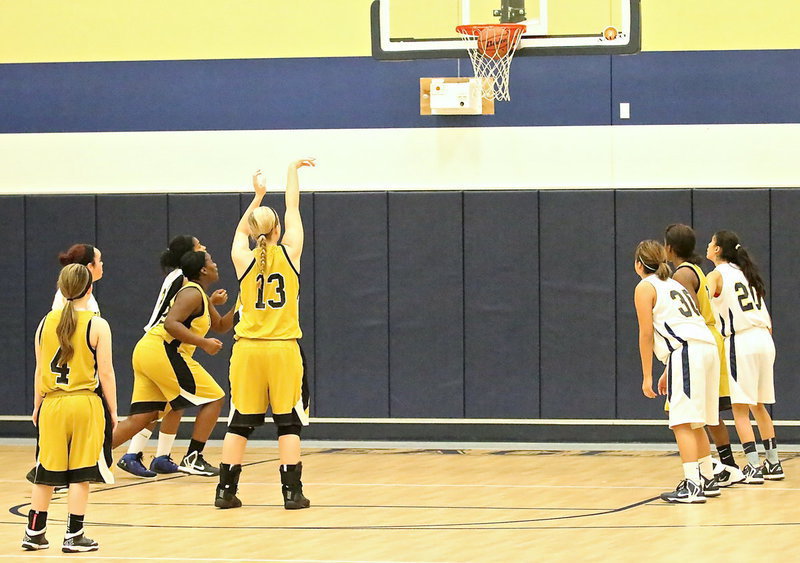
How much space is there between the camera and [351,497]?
8227 millimetres

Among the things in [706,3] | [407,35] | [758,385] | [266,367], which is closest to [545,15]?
[407,35]

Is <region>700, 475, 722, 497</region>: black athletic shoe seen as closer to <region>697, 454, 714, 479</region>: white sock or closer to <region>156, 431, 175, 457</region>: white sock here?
<region>697, 454, 714, 479</region>: white sock

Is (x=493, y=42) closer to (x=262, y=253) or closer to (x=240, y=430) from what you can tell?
(x=262, y=253)

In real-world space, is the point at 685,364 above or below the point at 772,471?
above

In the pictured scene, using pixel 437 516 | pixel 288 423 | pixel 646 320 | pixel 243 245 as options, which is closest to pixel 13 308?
pixel 243 245

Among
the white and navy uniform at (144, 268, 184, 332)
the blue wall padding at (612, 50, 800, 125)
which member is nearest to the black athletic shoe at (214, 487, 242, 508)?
the white and navy uniform at (144, 268, 184, 332)

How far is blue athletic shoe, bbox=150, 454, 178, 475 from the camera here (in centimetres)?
921

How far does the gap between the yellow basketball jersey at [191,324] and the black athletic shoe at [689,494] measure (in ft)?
11.6

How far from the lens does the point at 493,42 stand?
33.3 ft

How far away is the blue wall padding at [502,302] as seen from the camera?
36.2 feet

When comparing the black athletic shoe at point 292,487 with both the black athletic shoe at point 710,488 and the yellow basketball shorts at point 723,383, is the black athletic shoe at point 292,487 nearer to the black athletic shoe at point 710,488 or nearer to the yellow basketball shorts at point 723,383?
the black athletic shoe at point 710,488

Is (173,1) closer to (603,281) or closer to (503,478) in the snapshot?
(603,281)

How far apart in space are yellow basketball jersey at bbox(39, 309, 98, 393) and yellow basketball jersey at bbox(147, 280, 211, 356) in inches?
93.4

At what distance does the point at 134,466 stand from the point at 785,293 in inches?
228
